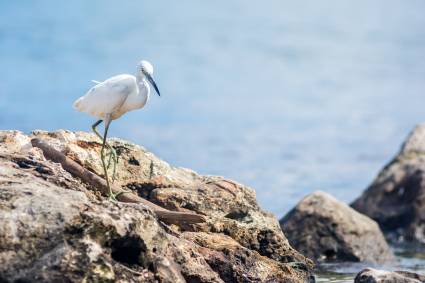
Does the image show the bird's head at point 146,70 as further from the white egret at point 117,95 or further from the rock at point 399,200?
the rock at point 399,200

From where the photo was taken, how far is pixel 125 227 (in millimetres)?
8461

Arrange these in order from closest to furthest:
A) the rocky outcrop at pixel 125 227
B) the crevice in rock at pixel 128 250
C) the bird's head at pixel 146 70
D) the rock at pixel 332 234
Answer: the rocky outcrop at pixel 125 227 < the crevice in rock at pixel 128 250 < the bird's head at pixel 146 70 < the rock at pixel 332 234

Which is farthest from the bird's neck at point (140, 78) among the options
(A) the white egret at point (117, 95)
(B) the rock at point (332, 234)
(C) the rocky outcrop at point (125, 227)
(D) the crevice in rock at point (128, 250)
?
(B) the rock at point (332, 234)

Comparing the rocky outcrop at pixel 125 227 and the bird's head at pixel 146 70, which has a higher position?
the bird's head at pixel 146 70

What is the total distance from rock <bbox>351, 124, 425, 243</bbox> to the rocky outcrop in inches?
361

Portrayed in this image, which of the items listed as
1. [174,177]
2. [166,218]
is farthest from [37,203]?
[174,177]

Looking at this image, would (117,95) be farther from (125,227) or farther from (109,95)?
(125,227)

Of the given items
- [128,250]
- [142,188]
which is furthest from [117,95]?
[128,250]

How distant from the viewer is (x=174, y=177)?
1222 centimetres

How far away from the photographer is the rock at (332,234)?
55.4ft

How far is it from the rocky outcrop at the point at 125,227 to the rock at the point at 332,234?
15.9 ft

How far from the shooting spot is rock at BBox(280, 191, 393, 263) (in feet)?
55.4

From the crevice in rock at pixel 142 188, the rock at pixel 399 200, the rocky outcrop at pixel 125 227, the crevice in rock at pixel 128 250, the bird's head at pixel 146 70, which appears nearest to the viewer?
the rocky outcrop at pixel 125 227

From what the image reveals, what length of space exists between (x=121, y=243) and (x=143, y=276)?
1.19ft
